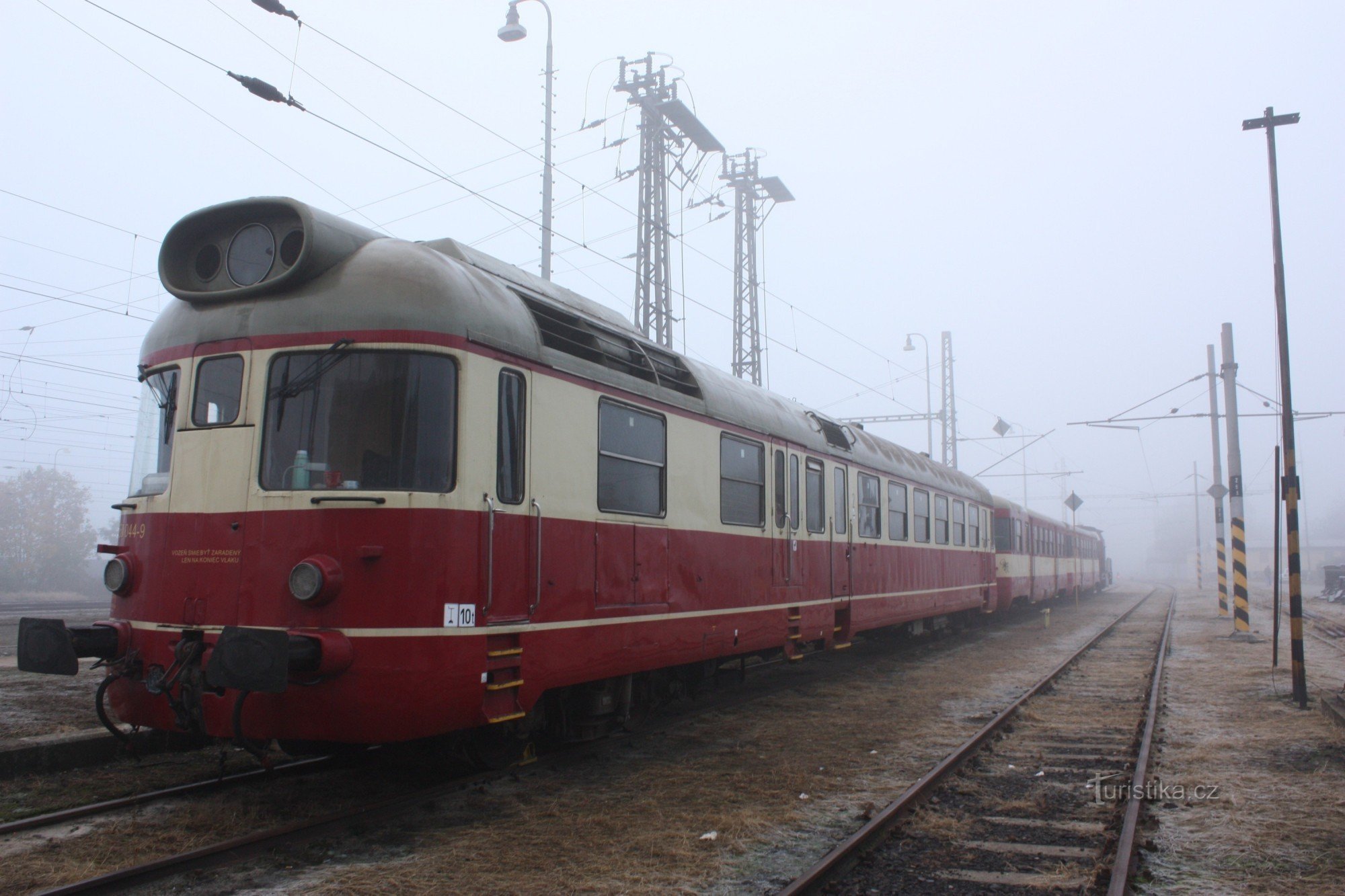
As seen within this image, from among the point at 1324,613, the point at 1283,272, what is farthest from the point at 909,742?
the point at 1324,613

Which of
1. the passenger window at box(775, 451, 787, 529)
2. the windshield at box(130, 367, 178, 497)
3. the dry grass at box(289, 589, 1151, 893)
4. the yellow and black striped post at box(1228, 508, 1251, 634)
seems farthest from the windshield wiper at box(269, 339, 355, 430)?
the yellow and black striped post at box(1228, 508, 1251, 634)

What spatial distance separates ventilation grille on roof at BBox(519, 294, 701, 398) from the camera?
703cm

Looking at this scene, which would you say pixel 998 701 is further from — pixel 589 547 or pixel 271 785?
pixel 271 785

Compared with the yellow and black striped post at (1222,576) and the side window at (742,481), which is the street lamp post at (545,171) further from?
the yellow and black striped post at (1222,576)

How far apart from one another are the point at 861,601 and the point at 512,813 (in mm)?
7605

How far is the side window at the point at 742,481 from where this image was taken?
30.2ft

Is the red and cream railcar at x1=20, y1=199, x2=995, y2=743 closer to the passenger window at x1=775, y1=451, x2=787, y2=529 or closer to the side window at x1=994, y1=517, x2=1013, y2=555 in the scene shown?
the passenger window at x1=775, y1=451, x2=787, y2=529

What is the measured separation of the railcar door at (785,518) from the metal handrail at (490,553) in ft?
15.2

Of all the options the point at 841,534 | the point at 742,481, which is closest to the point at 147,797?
the point at 742,481

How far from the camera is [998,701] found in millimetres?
10797

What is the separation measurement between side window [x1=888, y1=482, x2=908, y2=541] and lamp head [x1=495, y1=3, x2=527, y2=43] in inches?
357

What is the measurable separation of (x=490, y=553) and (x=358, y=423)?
1103mm

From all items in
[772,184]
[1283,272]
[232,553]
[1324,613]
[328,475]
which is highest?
[772,184]

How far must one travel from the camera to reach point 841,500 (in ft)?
40.3
